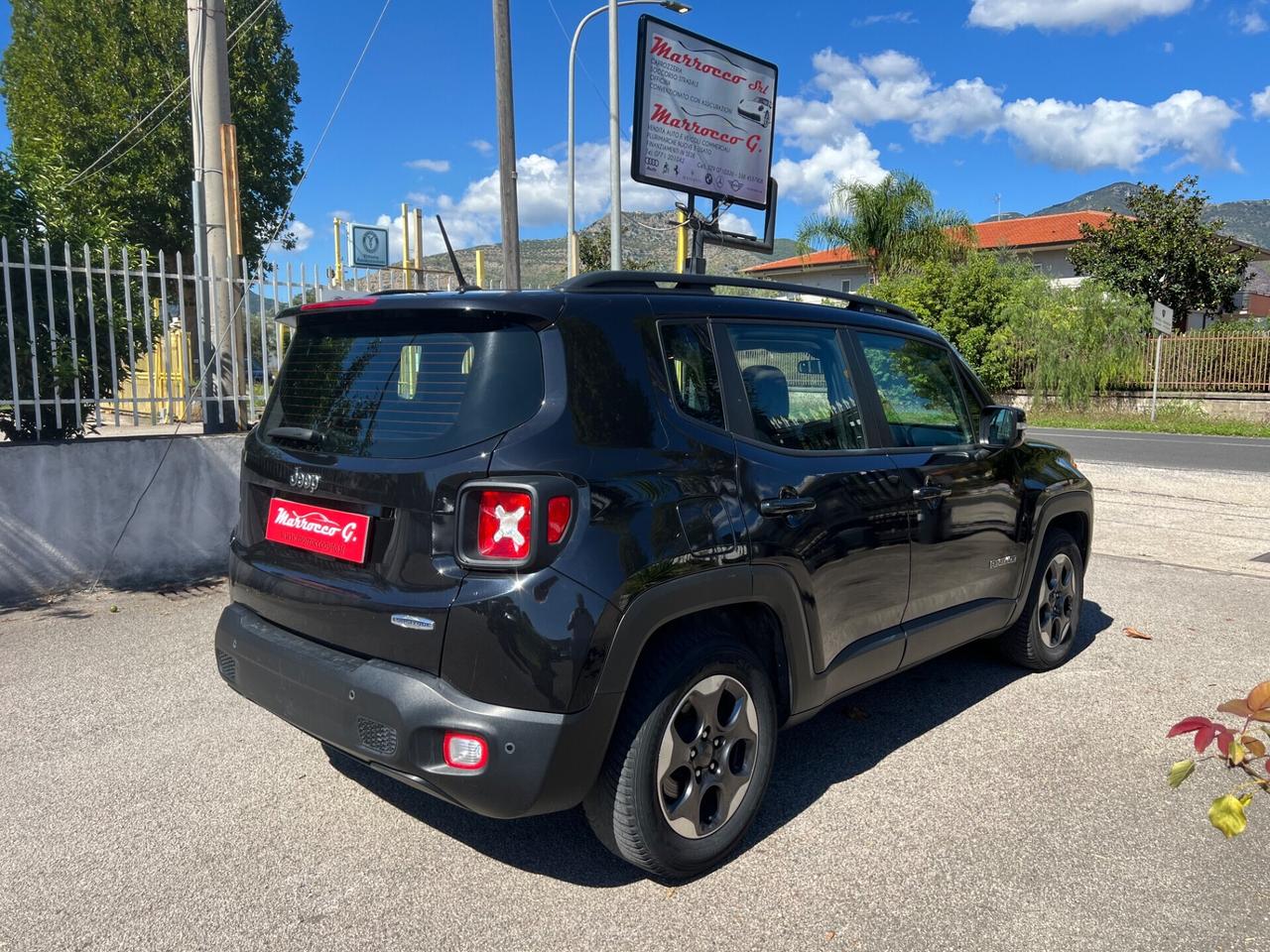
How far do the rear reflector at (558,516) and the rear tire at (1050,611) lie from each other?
2.99m

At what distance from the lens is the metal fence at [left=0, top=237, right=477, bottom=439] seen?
6.18m

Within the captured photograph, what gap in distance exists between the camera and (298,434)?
3.13 m

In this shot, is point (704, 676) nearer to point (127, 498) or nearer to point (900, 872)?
point (900, 872)

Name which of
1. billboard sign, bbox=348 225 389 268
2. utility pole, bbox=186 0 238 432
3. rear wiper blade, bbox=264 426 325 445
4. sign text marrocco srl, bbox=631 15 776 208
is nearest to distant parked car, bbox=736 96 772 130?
sign text marrocco srl, bbox=631 15 776 208

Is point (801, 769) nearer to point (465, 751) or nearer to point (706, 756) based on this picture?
point (706, 756)

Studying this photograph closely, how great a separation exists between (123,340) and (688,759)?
5722mm

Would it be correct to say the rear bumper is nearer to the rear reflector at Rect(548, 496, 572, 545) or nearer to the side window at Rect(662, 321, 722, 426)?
the rear reflector at Rect(548, 496, 572, 545)

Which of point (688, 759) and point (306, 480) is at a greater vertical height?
point (306, 480)

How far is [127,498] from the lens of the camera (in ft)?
21.3

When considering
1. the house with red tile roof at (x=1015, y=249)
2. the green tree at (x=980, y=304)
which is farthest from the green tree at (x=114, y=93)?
the house with red tile roof at (x=1015, y=249)

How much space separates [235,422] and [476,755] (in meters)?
5.57

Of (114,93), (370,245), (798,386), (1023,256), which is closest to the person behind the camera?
(798,386)

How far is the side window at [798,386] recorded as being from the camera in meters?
3.24

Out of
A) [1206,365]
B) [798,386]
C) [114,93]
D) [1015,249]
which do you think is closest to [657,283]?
[798,386]
